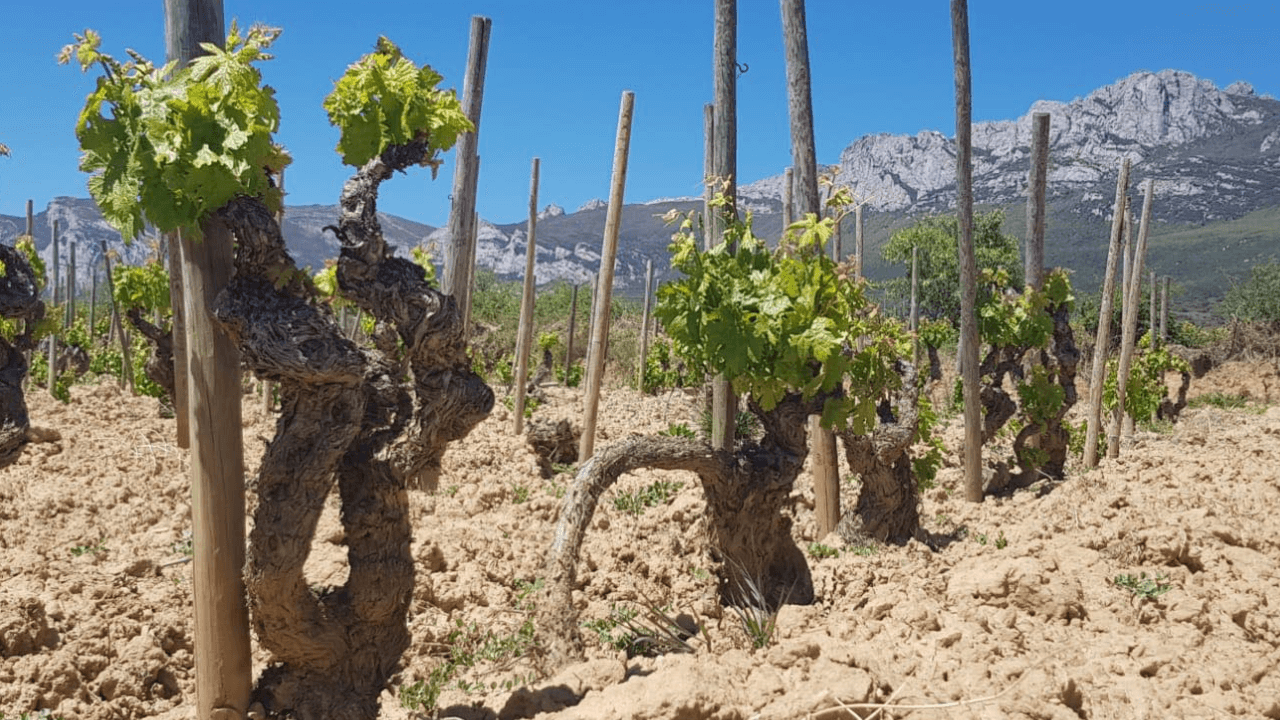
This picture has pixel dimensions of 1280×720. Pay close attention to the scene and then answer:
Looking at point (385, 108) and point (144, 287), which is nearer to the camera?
point (385, 108)

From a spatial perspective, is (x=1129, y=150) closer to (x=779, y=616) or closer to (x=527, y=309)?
(x=527, y=309)

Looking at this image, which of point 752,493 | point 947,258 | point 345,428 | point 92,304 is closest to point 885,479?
point 752,493

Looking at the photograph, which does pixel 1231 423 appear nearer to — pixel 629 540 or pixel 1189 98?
pixel 629 540

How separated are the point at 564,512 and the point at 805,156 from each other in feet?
10.7

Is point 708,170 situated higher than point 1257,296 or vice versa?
point 1257,296

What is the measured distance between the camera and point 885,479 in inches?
254

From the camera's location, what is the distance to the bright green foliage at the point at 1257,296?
3152cm

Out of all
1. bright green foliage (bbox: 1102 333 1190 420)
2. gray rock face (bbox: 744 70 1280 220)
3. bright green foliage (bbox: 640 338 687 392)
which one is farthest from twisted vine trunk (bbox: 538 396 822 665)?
gray rock face (bbox: 744 70 1280 220)

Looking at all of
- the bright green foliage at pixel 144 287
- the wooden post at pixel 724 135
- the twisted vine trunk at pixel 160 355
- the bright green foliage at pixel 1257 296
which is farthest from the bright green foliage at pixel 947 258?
the wooden post at pixel 724 135

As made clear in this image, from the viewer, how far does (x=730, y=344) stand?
5.02 m

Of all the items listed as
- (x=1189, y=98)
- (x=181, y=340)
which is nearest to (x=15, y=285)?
(x=181, y=340)

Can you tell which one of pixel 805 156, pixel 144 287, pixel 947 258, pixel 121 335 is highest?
pixel 947 258

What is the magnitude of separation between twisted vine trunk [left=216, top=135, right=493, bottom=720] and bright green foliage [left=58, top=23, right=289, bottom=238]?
0.52ft

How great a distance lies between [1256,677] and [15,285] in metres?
6.64
